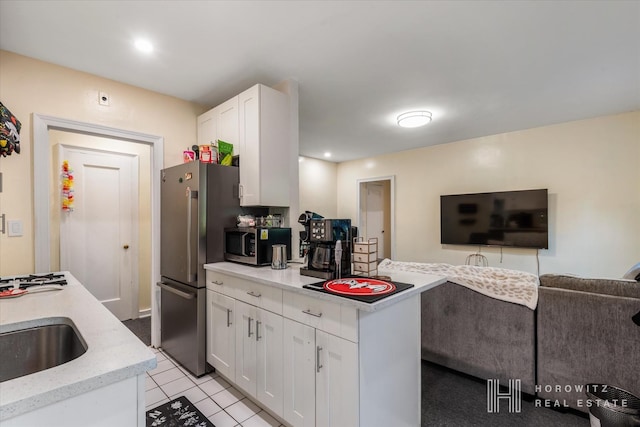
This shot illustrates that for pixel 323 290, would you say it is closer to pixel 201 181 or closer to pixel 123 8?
pixel 201 181

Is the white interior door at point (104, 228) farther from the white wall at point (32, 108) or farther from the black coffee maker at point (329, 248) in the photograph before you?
the black coffee maker at point (329, 248)

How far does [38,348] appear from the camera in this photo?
111cm

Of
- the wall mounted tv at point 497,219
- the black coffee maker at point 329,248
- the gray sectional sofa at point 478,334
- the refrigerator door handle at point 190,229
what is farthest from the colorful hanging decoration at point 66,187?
the wall mounted tv at point 497,219

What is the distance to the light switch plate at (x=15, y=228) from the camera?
2.12 meters

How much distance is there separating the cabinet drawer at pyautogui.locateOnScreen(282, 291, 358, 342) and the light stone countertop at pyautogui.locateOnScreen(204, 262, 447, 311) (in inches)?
2.0

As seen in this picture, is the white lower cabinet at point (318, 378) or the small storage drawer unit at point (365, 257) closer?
the white lower cabinet at point (318, 378)

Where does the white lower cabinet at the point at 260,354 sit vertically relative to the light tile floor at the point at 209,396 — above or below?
above

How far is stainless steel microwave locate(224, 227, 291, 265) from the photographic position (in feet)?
7.43

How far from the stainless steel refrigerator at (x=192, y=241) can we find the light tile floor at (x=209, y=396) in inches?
3.8

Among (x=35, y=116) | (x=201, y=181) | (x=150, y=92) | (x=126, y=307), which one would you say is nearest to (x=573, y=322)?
A: (x=201, y=181)

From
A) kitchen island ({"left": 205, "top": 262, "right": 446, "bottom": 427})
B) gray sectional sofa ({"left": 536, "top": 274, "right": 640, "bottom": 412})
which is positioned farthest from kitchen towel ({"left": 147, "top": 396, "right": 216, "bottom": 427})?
gray sectional sofa ({"left": 536, "top": 274, "right": 640, "bottom": 412})

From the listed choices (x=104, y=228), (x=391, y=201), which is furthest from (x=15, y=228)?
(x=391, y=201)

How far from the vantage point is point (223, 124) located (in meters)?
2.76

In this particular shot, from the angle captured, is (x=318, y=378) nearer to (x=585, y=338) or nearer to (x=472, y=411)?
(x=472, y=411)
